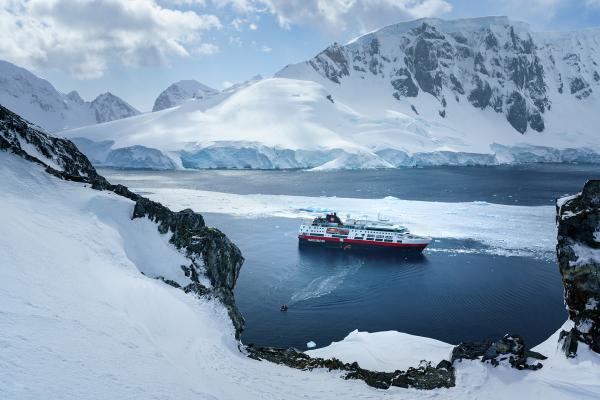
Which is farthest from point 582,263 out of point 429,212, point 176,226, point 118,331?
point 429,212

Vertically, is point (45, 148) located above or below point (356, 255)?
above

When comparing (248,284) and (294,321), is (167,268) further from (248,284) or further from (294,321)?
(248,284)

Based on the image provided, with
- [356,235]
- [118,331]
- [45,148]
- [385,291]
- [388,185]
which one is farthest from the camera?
[388,185]

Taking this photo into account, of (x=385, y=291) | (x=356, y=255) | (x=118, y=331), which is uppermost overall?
(x=118, y=331)

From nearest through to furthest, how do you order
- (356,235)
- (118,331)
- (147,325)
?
(118,331), (147,325), (356,235)

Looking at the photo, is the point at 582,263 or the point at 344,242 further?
the point at 344,242

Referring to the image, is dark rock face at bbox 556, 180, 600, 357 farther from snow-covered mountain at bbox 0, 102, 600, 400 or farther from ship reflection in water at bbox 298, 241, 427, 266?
ship reflection in water at bbox 298, 241, 427, 266

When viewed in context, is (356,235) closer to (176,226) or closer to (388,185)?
(176,226)
